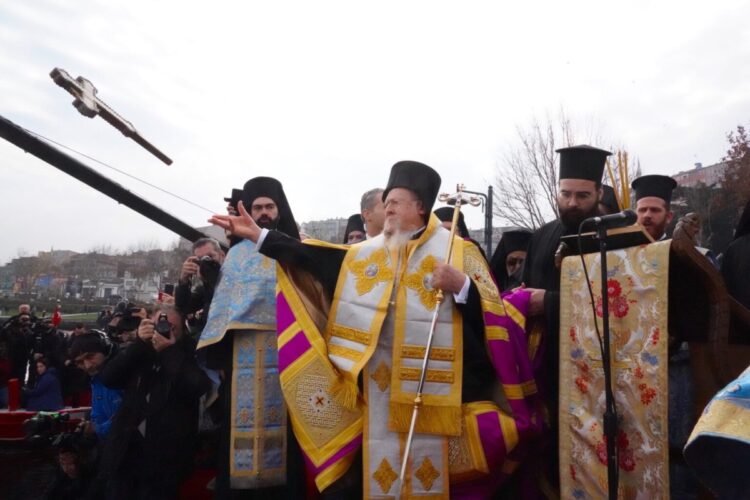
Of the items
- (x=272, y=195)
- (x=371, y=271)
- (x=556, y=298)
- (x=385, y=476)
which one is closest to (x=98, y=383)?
(x=272, y=195)

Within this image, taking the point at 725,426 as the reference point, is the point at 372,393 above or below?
below

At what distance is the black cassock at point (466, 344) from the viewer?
3629 millimetres

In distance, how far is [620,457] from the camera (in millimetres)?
3164

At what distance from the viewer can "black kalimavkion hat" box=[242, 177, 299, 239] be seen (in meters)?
4.64

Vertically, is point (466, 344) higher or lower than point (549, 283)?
lower

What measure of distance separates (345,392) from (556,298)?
135 centimetres

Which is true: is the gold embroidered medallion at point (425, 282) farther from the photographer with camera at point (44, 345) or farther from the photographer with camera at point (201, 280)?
the photographer with camera at point (44, 345)

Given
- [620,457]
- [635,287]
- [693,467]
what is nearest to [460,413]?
[620,457]

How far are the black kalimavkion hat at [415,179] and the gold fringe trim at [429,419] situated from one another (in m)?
1.23

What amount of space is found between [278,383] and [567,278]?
78.4 inches

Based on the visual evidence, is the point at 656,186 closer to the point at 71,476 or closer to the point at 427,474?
the point at 427,474

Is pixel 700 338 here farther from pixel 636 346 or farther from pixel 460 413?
pixel 460 413

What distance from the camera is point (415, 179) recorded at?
4.00 m

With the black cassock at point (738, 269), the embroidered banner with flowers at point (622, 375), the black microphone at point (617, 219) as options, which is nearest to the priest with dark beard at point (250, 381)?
the embroidered banner with flowers at point (622, 375)
